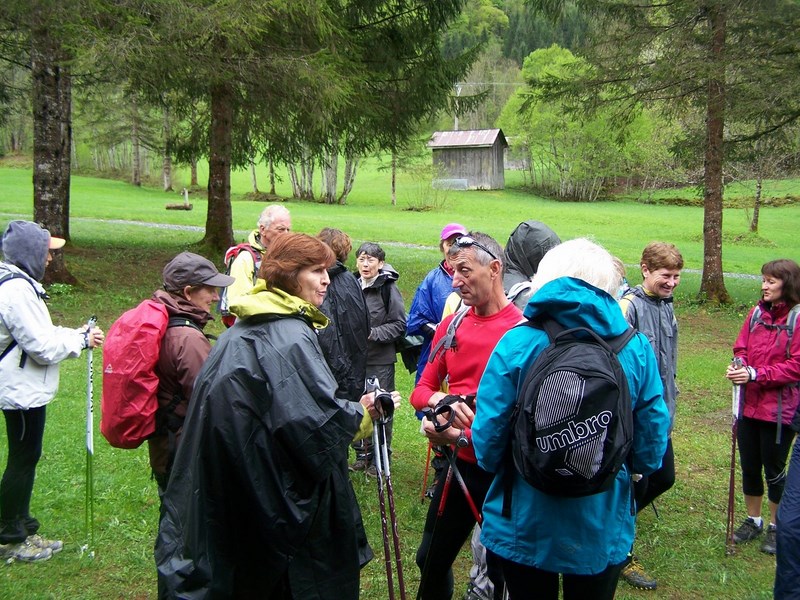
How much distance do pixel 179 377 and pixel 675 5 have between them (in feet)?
48.7

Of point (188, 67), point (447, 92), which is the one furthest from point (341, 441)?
point (447, 92)

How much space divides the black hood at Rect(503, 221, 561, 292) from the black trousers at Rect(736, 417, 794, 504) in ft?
6.70

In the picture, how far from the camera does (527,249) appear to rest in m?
4.75

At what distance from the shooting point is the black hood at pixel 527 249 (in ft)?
15.4

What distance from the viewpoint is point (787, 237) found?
118ft

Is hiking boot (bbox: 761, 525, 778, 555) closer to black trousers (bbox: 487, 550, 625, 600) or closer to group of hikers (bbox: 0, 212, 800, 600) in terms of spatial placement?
group of hikers (bbox: 0, 212, 800, 600)

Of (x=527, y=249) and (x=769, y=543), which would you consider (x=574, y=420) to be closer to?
(x=527, y=249)

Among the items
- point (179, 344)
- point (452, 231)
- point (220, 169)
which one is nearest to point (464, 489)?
point (179, 344)

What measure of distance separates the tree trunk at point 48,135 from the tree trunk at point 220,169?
307cm

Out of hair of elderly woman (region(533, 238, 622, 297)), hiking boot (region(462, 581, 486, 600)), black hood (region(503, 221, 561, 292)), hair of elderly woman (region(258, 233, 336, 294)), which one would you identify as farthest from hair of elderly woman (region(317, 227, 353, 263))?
hair of elderly woman (region(533, 238, 622, 297))

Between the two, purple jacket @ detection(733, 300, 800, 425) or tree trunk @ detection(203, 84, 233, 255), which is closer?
purple jacket @ detection(733, 300, 800, 425)

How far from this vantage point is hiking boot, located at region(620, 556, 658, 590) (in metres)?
4.56

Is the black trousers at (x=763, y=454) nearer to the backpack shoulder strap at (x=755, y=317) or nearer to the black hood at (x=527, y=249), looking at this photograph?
the backpack shoulder strap at (x=755, y=317)

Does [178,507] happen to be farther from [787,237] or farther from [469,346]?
[787,237]
